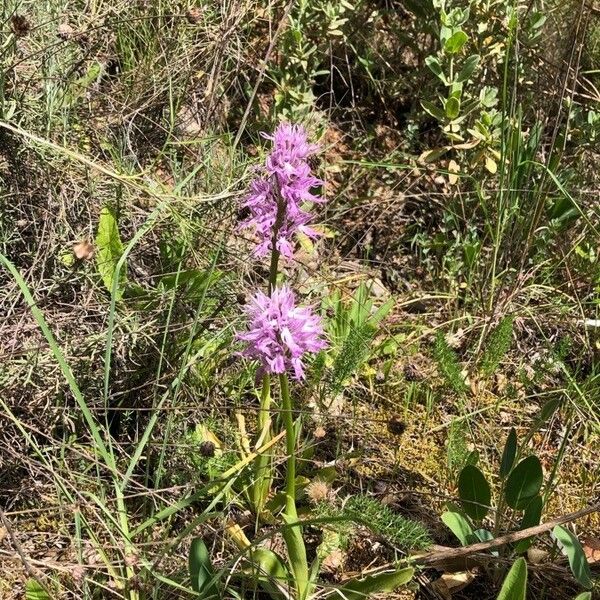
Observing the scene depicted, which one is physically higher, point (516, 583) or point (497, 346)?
point (497, 346)

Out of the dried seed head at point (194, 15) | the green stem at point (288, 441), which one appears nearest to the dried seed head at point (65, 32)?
the dried seed head at point (194, 15)

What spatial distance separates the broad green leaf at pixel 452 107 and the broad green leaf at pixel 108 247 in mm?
1055

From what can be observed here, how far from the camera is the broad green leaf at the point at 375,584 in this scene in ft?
5.02

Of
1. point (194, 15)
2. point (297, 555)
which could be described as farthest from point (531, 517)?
point (194, 15)

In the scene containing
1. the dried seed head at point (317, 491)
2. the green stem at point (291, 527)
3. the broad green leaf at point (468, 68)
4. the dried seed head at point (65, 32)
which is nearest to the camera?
the green stem at point (291, 527)

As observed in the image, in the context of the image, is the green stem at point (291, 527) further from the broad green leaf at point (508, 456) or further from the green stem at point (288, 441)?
the broad green leaf at point (508, 456)

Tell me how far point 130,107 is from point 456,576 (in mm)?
1576

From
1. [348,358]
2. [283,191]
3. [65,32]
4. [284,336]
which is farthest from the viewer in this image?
[65,32]

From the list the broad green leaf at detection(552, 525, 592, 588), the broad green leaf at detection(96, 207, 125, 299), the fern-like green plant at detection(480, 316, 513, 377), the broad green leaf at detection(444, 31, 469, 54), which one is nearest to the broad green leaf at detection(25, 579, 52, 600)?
the broad green leaf at detection(96, 207, 125, 299)

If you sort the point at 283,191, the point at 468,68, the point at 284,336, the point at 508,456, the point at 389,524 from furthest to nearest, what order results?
the point at 468,68 < the point at 508,456 < the point at 389,524 < the point at 283,191 < the point at 284,336

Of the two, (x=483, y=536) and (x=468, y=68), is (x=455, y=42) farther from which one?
(x=483, y=536)

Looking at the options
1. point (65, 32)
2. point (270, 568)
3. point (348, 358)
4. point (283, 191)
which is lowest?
point (270, 568)

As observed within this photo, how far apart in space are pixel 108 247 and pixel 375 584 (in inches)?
40.5

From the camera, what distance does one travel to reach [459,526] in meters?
1.66
